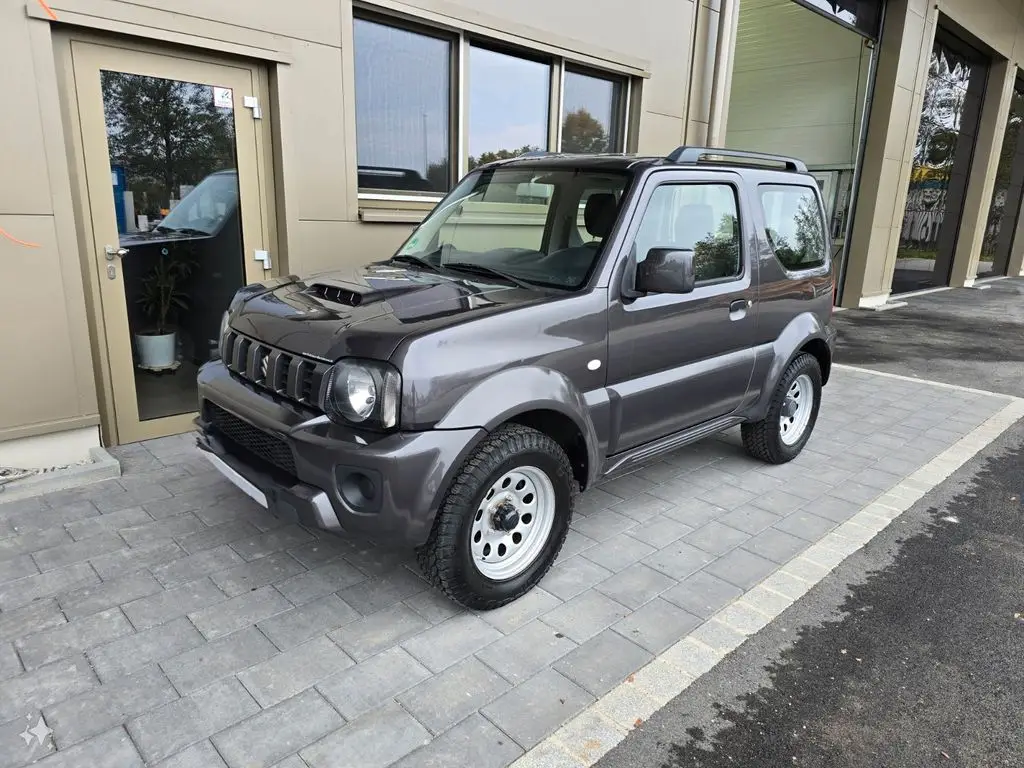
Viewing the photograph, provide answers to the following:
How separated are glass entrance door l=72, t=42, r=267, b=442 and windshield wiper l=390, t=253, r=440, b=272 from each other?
1.79 m

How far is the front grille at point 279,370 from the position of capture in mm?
2838

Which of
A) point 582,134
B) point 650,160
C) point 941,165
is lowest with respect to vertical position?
point 650,160

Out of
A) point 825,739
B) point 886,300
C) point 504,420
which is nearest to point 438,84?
point 504,420

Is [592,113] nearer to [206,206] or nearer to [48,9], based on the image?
[206,206]

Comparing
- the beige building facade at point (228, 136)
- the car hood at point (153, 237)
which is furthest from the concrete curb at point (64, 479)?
the car hood at point (153, 237)

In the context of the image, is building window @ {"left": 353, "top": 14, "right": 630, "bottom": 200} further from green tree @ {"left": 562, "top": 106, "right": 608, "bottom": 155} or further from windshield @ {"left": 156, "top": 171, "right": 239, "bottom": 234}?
windshield @ {"left": 156, "top": 171, "right": 239, "bottom": 234}

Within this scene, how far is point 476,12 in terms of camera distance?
6137 mm

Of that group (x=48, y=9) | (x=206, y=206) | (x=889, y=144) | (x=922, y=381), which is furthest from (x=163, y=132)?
(x=889, y=144)

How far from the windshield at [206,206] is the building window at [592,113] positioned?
367 centimetres

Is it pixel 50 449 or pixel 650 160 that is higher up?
pixel 650 160

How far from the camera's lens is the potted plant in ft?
16.3

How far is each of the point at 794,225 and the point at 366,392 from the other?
331 centimetres

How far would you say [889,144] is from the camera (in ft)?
40.5

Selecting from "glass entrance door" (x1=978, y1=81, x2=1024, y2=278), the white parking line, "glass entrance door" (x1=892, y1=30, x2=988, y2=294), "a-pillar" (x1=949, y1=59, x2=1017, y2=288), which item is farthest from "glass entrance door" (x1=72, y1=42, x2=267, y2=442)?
"glass entrance door" (x1=978, y1=81, x2=1024, y2=278)
